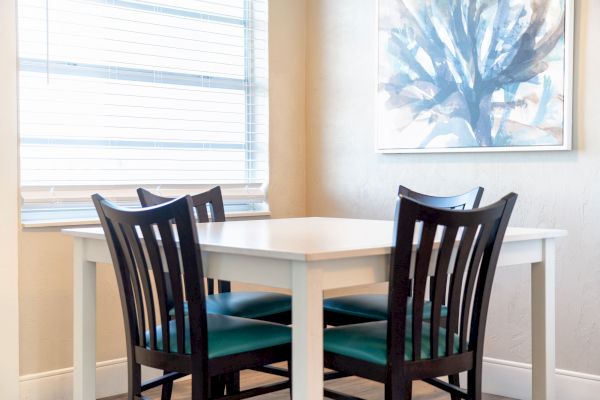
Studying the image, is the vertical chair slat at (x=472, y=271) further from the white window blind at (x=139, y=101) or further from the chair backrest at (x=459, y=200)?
the white window blind at (x=139, y=101)

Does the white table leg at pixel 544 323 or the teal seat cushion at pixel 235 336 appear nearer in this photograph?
the teal seat cushion at pixel 235 336

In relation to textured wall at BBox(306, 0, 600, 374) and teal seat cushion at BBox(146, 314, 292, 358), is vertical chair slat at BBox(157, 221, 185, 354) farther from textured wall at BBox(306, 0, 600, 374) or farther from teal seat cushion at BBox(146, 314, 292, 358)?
textured wall at BBox(306, 0, 600, 374)

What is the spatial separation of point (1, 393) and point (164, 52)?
1.60 meters

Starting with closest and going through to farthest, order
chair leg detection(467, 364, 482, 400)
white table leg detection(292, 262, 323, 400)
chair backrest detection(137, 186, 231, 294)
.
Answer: white table leg detection(292, 262, 323, 400) → chair leg detection(467, 364, 482, 400) → chair backrest detection(137, 186, 231, 294)

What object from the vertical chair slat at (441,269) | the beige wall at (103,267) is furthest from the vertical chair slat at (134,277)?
the beige wall at (103,267)

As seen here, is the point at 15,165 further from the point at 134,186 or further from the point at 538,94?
the point at 538,94

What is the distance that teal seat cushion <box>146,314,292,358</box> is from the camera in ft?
7.50

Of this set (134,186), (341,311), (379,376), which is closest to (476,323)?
(379,376)

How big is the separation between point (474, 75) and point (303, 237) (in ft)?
4.99

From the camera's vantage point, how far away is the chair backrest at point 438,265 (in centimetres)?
210

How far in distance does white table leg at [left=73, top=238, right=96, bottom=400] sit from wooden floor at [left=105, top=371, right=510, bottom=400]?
2.40 ft

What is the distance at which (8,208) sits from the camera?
3227 millimetres

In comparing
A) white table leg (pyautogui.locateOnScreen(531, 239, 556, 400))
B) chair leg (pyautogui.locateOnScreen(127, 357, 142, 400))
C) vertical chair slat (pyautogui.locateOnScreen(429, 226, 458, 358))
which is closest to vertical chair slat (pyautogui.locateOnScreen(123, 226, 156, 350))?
chair leg (pyautogui.locateOnScreen(127, 357, 142, 400))

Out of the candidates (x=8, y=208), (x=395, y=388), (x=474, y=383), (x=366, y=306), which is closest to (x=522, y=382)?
(x=366, y=306)
